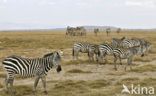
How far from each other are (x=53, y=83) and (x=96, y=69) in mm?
4935

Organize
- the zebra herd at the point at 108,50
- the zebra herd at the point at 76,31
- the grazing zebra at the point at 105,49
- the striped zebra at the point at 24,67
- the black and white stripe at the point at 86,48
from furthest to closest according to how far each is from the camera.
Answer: the zebra herd at the point at 76,31 < the black and white stripe at the point at 86,48 < the grazing zebra at the point at 105,49 < the zebra herd at the point at 108,50 < the striped zebra at the point at 24,67

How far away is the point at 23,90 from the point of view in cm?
1023

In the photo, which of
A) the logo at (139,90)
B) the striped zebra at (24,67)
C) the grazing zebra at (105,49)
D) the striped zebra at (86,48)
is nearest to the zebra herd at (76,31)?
the striped zebra at (86,48)

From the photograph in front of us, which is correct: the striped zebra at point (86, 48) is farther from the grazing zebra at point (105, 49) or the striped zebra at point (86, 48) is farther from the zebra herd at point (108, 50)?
the grazing zebra at point (105, 49)

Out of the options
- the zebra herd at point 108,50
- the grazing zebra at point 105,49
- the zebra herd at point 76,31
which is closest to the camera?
the zebra herd at point 108,50

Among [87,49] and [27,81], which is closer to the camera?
[27,81]

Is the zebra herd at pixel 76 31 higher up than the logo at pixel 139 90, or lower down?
higher up

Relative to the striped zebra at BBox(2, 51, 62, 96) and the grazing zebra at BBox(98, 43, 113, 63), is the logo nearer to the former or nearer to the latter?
the striped zebra at BBox(2, 51, 62, 96)

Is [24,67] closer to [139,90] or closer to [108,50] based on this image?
[139,90]

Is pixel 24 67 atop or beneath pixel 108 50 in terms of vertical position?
atop

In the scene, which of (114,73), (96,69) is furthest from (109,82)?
(96,69)

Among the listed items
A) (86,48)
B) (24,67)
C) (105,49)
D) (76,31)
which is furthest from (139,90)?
(76,31)

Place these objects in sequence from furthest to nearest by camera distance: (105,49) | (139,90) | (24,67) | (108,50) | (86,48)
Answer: (86,48) < (105,49) < (108,50) < (139,90) < (24,67)

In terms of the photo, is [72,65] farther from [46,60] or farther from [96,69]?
[46,60]
